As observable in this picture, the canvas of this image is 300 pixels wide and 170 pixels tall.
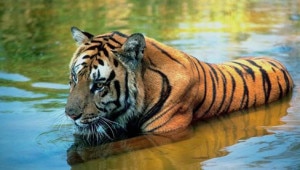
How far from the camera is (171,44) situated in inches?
281

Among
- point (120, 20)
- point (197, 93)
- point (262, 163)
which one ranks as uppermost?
point (120, 20)

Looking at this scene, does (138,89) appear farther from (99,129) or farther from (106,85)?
(99,129)

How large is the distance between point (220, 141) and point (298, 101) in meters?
1.16

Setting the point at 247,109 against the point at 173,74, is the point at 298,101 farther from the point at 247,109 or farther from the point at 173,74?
the point at 173,74

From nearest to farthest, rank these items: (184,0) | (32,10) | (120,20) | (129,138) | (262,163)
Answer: (262,163), (129,138), (120,20), (32,10), (184,0)

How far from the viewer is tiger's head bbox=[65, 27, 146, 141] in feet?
12.4

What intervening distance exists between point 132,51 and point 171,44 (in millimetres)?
3295

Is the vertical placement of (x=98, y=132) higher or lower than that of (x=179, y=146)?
higher

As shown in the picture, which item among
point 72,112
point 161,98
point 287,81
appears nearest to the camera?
point 72,112

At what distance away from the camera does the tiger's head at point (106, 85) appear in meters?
3.78

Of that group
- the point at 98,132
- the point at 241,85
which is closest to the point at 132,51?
the point at 98,132

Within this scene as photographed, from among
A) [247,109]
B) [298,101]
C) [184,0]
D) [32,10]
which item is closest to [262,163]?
[247,109]

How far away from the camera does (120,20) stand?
9.30 meters

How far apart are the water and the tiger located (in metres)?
0.12
